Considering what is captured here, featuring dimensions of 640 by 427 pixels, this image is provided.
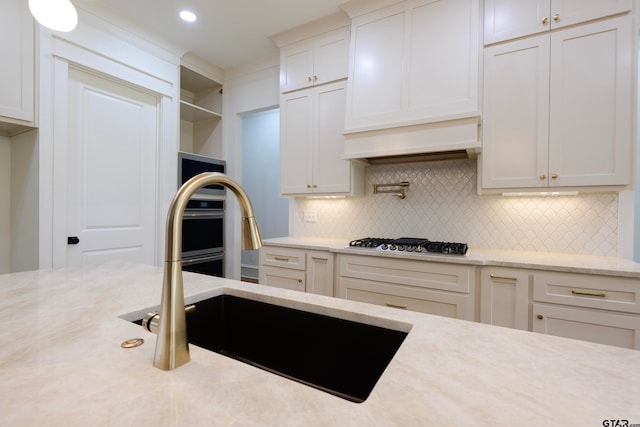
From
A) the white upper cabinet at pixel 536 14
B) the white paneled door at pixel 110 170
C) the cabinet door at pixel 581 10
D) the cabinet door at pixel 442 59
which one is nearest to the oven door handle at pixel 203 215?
the white paneled door at pixel 110 170

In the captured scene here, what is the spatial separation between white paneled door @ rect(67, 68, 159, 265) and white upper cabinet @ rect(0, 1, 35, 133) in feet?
0.84

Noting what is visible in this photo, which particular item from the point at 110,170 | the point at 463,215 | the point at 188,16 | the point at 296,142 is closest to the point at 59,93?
the point at 110,170

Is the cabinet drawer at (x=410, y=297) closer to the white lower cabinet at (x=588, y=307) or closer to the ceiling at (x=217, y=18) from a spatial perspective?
the white lower cabinet at (x=588, y=307)

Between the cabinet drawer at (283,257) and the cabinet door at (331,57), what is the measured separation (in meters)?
1.56

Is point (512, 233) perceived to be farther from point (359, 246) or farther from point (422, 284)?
point (359, 246)

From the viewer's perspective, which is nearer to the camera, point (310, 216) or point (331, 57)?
point (331, 57)

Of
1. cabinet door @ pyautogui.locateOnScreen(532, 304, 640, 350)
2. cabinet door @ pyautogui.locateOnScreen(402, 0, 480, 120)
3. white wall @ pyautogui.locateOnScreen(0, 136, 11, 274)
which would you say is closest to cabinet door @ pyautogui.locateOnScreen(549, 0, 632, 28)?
cabinet door @ pyautogui.locateOnScreen(402, 0, 480, 120)

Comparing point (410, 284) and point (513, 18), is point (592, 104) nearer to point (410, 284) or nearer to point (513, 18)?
point (513, 18)

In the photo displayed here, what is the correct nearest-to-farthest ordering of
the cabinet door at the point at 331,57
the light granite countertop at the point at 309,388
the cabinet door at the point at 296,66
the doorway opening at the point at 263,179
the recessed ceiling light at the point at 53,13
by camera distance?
the light granite countertop at the point at 309,388 → the recessed ceiling light at the point at 53,13 → the cabinet door at the point at 331,57 → the cabinet door at the point at 296,66 → the doorway opening at the point at 263,179

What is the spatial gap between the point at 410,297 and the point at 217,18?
280 cm

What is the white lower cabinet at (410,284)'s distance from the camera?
1.91 metres

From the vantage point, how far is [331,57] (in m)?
2.74

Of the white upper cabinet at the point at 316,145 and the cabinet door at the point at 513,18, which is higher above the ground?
the cabinet door at the point at 513,18

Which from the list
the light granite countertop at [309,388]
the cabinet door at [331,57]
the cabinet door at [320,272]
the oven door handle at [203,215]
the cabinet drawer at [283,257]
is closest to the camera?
the light granite countertop at [309,388]
